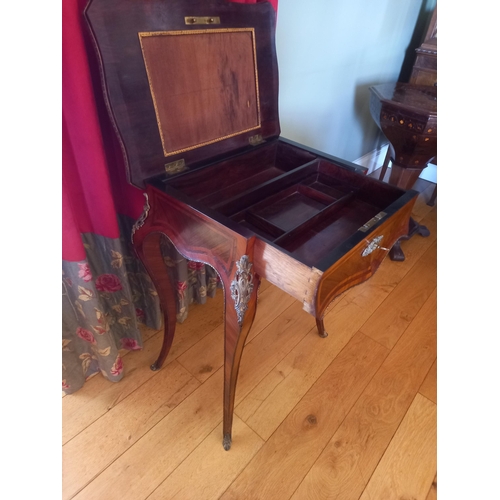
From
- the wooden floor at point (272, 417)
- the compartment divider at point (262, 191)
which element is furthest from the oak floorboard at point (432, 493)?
the compartment divider at point (262, 191)

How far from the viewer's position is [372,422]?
1.16 m

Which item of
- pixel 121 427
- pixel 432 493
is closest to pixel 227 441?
pixel 121 427

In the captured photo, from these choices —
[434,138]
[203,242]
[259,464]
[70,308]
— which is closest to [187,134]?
[203,242]

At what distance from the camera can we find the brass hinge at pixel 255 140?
0.94 m

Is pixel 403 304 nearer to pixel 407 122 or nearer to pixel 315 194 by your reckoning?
pixel 407 122

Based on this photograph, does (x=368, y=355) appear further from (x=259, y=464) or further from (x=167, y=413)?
(x=167, y=413)

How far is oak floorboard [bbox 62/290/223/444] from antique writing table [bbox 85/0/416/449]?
1.36ft

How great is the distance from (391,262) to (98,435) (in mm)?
1554

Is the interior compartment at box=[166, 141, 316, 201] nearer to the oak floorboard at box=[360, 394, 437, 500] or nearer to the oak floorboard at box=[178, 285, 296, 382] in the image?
the oak floorboard at box=[178, 285, 296, 382]

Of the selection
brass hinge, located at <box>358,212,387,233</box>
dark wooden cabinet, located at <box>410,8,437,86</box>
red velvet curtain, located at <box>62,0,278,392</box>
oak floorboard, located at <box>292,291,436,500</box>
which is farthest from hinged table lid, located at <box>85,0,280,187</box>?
dark wooden cabinet, located at <box>410,8,437,86</box>

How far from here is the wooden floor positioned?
988mm

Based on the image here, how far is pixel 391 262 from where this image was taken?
1872 millimetres

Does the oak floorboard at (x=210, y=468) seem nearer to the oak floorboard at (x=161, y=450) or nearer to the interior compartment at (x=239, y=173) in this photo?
the oak floorboard at (x=161, y=450)

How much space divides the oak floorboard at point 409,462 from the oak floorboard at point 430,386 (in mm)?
49
